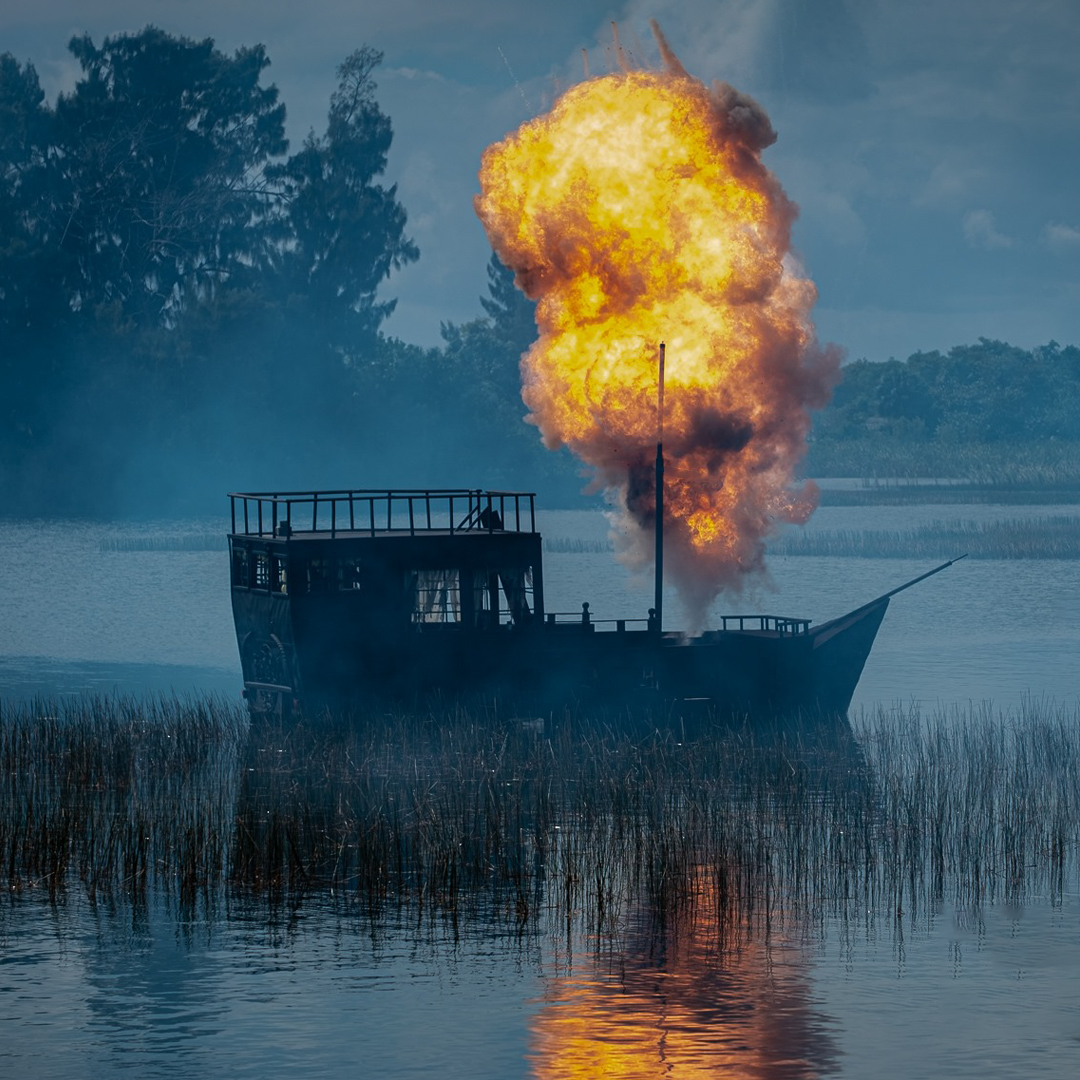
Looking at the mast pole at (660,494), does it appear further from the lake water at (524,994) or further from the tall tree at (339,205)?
the tall tree at (339,205)

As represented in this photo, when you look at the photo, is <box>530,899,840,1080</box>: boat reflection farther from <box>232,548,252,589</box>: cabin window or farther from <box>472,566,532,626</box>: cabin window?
<box>232,548,252,589</box>: cabin window

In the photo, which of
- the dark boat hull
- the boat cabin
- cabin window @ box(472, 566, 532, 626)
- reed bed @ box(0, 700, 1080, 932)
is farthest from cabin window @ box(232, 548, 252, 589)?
cabin window @ box(472, 566, 532, 626)

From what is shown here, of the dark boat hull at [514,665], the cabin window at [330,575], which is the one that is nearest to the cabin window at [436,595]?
the dark boat hull at [514,665]

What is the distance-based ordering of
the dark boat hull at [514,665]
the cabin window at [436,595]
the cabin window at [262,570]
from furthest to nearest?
the cabin window at [436,595] < the cabin window at [262,570] < the dark boat hull at [514,665]

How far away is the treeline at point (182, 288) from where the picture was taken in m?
127

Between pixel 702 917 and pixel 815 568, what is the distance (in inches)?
2713

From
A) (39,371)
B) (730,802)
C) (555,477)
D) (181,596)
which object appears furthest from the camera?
(555,477)

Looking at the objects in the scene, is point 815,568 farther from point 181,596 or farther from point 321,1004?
point 321,1004

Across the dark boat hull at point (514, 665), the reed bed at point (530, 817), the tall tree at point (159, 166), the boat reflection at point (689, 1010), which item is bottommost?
the boat reflection at point (689, 1010)

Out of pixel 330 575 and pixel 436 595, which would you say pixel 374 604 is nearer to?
pixel 330 575

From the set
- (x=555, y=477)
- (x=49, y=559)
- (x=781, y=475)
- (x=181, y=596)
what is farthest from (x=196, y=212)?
(x=781, y=475)

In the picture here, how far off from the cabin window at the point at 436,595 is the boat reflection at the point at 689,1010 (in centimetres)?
1430

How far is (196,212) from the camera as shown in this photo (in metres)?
132

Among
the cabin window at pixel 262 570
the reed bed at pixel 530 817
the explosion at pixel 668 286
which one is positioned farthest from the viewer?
the explosion at pixel 668 286
